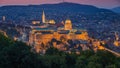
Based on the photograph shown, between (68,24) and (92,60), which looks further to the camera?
(68,24)

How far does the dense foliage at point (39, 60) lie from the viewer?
1823 cm

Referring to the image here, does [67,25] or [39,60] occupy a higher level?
[39,60]

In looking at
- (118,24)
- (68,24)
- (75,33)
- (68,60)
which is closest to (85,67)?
(68,60)

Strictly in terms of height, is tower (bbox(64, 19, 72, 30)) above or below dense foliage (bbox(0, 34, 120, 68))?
below

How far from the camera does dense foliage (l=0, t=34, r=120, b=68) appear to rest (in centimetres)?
1823

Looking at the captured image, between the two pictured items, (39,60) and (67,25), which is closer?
(39,60)

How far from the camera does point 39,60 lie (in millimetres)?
19656

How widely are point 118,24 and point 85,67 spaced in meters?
95.2

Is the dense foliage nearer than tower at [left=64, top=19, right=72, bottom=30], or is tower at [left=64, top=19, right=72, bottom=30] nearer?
the dense foliage

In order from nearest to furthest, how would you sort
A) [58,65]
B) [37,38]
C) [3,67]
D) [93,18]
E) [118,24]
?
[3,67] < [58,65] < [37,38] < [118,24] < [93,18]

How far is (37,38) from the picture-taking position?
68688mm

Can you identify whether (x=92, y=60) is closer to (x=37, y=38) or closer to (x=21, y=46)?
(x=21, y=46)

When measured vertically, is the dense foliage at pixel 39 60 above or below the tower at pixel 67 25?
above

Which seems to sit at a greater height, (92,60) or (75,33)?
(92,60)
